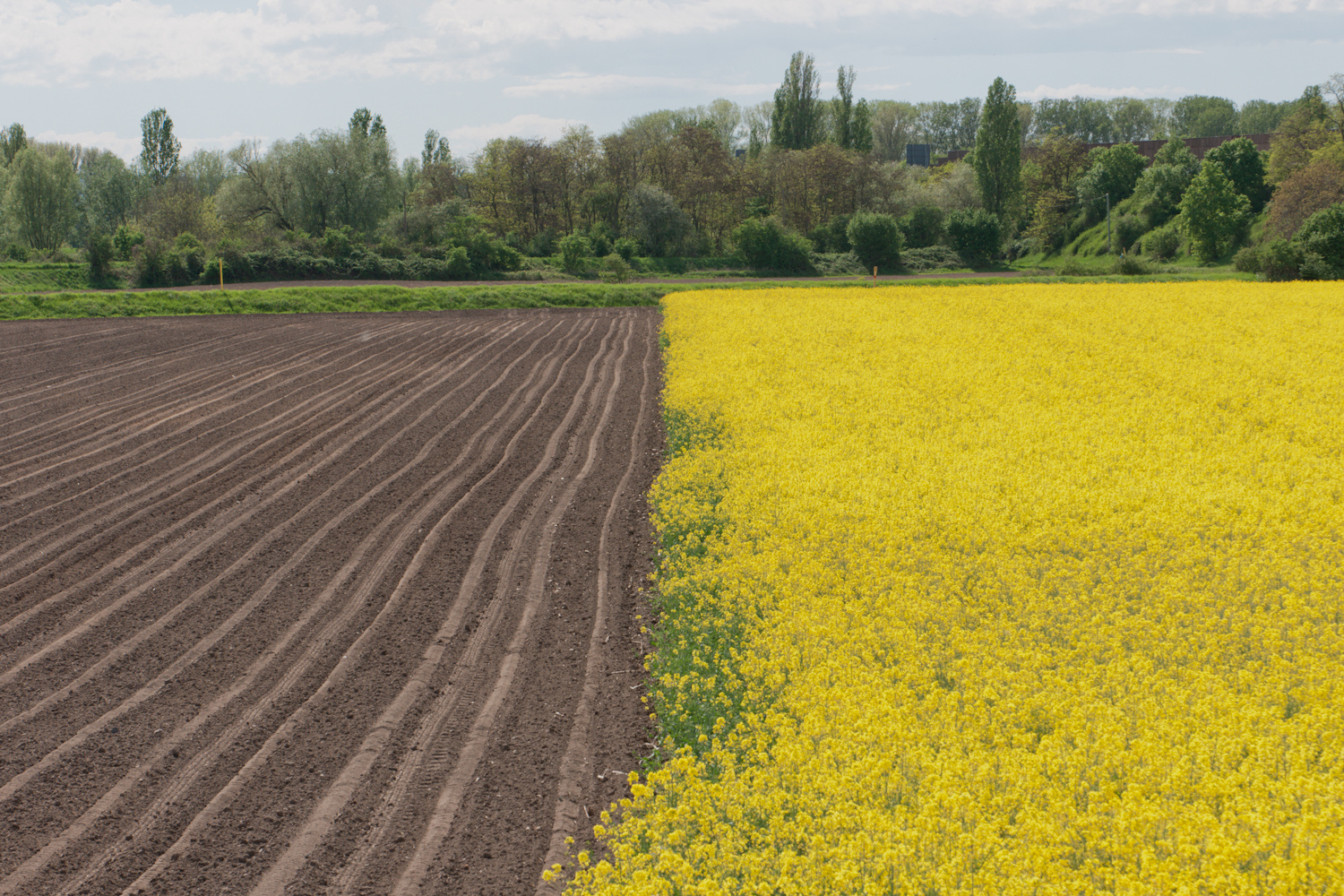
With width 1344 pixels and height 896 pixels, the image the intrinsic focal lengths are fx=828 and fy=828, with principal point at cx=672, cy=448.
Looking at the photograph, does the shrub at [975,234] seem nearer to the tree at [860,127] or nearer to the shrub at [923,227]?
the shrub at [923,227]

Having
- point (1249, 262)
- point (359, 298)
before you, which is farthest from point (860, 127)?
point (359, 298)

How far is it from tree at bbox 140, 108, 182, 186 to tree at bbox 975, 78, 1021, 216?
9998cm

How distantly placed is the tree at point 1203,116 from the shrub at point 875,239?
116641mm

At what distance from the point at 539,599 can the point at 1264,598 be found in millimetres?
7888

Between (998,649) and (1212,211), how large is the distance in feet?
A: 229

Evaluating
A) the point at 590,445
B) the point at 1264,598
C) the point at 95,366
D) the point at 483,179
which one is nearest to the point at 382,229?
the point at 483,179

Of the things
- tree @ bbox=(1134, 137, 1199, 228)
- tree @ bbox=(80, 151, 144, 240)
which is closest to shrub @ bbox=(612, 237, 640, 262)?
tree @ bbox=(1134, 137, 1199, 228)

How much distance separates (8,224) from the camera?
6838 centimetres

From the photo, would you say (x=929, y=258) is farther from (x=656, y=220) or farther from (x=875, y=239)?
(x=656, y=220)

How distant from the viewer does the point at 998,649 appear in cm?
783

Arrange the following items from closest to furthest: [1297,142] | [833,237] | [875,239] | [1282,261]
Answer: [1282,261]
[875,239]
[833,237]
[1297,142]

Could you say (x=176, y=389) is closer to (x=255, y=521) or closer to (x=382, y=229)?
(x=255, y=521)

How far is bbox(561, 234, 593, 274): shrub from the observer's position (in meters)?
58.5

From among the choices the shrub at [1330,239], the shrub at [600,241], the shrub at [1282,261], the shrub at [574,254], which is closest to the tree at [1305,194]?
the shrub at [1282,261]
